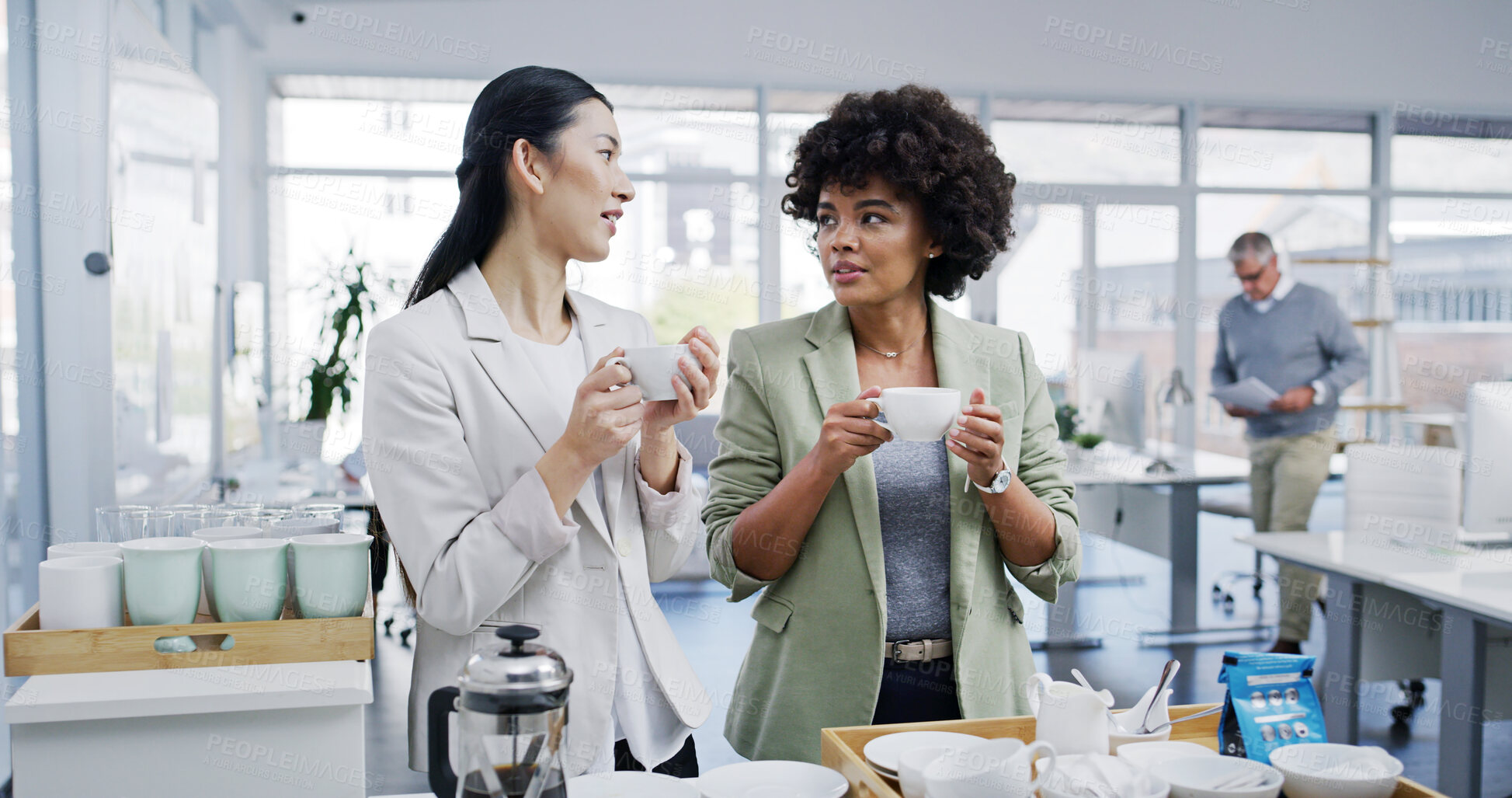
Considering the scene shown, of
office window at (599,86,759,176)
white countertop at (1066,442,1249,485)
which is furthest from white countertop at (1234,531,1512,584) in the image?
office window at (599,86,759,176)

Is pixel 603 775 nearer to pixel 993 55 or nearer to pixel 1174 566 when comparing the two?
Result: pixel 1174 566

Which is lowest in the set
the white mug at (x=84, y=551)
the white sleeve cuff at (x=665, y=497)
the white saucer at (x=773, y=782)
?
the white saucer at (x=773, y=782)

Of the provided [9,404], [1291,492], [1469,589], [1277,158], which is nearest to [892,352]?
[1469,589]

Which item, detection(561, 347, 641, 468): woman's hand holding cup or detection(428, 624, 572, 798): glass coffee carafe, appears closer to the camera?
detection(428, 624, 572, 798): glass coffee carafe

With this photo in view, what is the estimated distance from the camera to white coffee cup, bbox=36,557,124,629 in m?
1.23

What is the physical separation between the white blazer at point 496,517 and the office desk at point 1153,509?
3631 mm

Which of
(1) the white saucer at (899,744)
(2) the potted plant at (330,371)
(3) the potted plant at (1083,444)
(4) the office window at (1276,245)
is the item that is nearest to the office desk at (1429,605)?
(3) the potted plant at (1083,444)

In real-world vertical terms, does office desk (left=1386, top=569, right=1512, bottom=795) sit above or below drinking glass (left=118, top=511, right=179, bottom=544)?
below

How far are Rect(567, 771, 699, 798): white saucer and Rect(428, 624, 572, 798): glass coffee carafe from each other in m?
0.13

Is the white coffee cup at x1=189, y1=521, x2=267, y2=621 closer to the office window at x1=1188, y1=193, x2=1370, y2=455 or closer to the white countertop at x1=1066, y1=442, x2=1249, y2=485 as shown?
the white countertop at x1=1066, y1=442, x2=1249, y2=485

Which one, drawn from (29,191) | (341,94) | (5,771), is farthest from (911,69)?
(5,771)

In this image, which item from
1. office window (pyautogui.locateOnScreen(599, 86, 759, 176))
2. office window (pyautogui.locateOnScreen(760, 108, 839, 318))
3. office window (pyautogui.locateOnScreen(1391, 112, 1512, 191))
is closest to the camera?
office window (pyautogui.locateOnScreen(599, 86, 759, 176))

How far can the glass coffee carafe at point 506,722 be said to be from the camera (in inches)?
36.6

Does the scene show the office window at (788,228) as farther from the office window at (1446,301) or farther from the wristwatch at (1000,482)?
the wristwatch at (1000,482)
